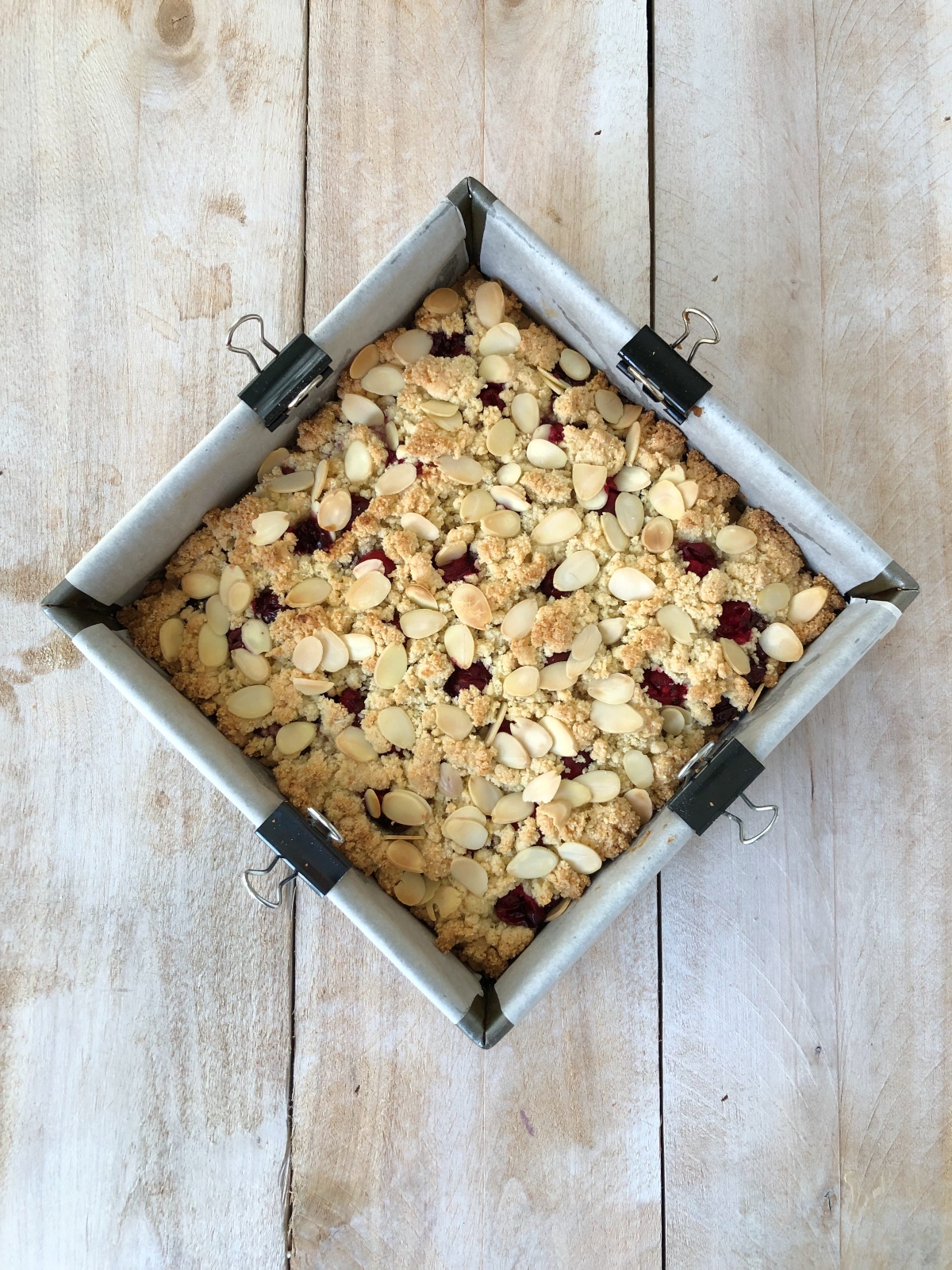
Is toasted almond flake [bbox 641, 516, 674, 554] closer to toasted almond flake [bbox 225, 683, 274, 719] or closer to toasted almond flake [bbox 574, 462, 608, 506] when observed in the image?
toasted almond flake [bbox 574, 462, 608, 506]

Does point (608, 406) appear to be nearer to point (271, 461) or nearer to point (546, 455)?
point (546, 455)

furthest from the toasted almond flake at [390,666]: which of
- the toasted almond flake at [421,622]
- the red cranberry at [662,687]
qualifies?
the red cranberry at [662,687]

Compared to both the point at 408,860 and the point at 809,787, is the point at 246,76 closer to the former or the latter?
the point at 408,860

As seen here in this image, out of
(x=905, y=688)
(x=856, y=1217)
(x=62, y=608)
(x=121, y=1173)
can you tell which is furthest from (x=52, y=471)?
(x=856, y=1217)

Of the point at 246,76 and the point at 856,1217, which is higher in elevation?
the point at 246,76

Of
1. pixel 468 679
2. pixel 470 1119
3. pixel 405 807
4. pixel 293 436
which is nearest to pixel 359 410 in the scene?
pixel 293 436

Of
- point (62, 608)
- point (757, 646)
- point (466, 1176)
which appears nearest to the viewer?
point (62, 608)
